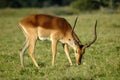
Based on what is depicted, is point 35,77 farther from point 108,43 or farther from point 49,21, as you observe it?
point 108,43

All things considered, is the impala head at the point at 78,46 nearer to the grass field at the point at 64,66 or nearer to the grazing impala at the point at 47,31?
the grazing impala at the point at 47,31

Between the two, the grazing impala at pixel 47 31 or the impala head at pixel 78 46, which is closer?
the impala head at pixel 78 46

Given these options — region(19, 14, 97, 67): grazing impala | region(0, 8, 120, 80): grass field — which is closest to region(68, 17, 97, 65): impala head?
region(19, 14, 97, 67): grazing impala

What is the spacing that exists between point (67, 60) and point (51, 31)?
1.19 meters

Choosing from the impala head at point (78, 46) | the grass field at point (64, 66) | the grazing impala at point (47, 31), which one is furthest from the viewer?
the grazing impala at point (47, 31)

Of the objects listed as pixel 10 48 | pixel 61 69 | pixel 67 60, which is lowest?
pixel 10 48

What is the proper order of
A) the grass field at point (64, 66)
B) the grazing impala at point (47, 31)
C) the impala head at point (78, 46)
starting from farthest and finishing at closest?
the grazing impala at point (47, 31), the impala head at point (78, 46), the grass field at point (64, 66)

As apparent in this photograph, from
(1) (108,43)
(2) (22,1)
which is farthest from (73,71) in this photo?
(2) (22,1)

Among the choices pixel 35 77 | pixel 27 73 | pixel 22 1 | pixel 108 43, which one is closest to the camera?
pixel 35 77

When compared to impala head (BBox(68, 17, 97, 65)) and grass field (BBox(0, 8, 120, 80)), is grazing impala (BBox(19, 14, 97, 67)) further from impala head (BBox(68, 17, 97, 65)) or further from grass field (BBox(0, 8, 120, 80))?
grass field (BBox(0, 8, 120, 80))

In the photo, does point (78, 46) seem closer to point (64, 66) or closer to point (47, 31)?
point (64, 66)

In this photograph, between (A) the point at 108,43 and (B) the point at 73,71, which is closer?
(B) the point at 73,71

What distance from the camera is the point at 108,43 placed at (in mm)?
14078

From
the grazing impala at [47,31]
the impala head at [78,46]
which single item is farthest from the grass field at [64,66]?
the grazing impala at [47,31]
